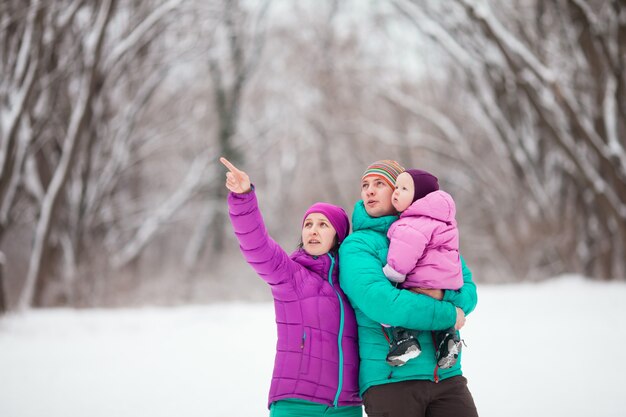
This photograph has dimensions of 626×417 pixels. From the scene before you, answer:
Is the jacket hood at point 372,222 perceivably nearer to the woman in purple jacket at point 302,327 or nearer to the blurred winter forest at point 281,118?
Result: the woman in purple jacket at point 302,327

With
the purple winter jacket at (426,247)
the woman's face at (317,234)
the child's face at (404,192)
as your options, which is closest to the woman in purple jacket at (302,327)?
the woman's face at (317,234)

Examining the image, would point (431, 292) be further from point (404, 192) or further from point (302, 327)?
point (302, 327)

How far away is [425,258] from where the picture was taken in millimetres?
2285

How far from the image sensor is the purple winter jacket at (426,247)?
222cm

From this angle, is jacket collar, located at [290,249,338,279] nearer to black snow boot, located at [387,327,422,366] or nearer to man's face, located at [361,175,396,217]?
man's face, located at [361,175,396,217]

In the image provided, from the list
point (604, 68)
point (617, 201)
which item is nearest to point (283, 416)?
point (617, 201)

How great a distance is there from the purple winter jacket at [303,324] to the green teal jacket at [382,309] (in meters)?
0.08

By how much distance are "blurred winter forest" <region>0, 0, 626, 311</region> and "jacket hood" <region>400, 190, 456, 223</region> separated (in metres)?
5.61

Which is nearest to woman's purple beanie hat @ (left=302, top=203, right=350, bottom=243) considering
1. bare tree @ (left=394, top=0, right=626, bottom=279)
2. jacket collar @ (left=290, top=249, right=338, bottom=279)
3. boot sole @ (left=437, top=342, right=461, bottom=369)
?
jacket collar @ (left=290, top=249, right=338, bottom=279)

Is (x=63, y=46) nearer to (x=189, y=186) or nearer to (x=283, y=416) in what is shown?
(x=189, y=186)

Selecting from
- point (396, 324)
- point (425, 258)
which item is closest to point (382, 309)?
point (396, 324)

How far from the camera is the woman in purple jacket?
2311 millimetres

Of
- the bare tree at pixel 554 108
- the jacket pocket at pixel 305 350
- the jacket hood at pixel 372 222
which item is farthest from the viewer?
the bare tree at pixel 554 108

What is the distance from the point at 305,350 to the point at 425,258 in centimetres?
64
